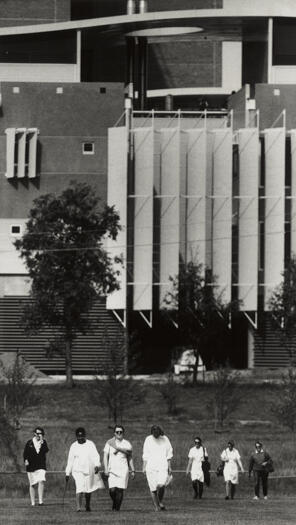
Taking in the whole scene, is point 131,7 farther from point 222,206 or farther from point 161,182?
point 222,206

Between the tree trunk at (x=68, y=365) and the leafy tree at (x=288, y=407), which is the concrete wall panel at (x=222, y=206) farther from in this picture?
the leafy tree at (x=288, y=407)

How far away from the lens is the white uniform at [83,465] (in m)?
34.7

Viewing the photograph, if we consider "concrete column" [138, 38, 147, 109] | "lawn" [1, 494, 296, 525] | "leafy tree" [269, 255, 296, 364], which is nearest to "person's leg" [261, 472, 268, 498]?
"lawn" [1, 494, 296, 525]

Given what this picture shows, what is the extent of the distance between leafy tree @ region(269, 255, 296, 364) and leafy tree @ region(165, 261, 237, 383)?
85.8 inches

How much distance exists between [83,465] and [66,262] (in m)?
46.0

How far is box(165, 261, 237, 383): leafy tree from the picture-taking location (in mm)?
85625

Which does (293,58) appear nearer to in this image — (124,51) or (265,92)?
(265,92)

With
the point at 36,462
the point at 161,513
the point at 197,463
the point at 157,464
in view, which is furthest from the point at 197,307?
the point at 161,513

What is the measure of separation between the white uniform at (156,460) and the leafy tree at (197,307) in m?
48.6

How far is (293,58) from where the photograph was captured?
9706cm

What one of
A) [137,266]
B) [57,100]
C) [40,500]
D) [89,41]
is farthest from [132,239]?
[40,500]

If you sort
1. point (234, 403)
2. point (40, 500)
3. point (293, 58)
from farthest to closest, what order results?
1. point (293, 58)
2. point (234, 403)
3. point (40, 500)

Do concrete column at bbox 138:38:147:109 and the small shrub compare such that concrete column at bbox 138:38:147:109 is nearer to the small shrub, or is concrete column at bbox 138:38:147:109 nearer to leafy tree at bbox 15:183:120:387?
leafy tree at bbox 15:183:120:387

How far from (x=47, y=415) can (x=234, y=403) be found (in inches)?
286
